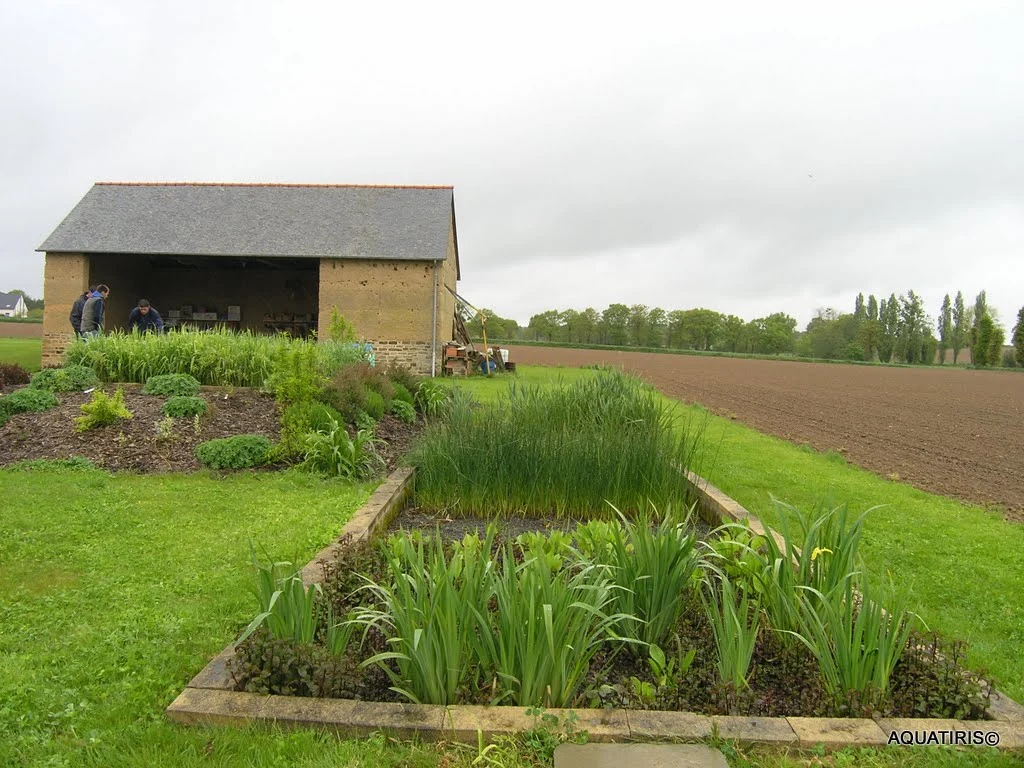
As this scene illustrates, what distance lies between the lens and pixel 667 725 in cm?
199

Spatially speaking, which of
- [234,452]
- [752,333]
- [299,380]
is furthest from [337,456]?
[752,333]

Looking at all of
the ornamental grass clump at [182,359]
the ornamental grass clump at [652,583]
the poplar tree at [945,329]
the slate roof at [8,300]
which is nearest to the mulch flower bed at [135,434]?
the ornamental grass clump at [182,359]

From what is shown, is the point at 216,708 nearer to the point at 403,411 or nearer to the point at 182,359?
the point at 403,411

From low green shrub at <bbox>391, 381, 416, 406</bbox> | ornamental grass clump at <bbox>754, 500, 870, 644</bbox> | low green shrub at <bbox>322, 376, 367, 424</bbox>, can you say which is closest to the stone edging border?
ornamental grass clump at <bbox>754, 500, 870, 644</bbox>

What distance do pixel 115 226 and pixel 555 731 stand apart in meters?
20.8

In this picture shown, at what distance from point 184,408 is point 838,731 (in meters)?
6.46

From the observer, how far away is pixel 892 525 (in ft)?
16.0

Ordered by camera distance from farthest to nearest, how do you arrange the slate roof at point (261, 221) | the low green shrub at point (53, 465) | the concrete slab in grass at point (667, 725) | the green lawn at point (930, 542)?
1. the slate roof at point (261, 221)
2. the low green shrub at point (53, 465)
3. the green lawn at point (930, 542)
4. the concrete slab in grass at point (667, 725)

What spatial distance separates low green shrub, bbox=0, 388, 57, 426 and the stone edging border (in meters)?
6.37

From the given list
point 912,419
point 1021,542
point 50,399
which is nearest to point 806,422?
point 912,419

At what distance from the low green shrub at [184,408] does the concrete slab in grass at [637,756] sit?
597cm

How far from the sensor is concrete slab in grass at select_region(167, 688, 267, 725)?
2.03 m

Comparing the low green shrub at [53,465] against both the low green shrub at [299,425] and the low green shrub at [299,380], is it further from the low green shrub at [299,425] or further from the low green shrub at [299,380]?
the low green shrub at [299,380]

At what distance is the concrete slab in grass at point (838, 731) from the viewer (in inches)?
76.9
